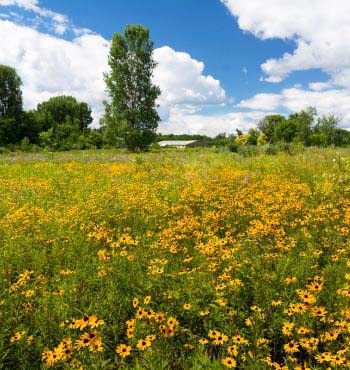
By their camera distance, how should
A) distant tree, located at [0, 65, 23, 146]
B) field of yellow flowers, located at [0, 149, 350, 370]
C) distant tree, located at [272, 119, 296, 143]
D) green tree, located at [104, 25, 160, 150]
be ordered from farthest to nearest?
distant tree, located at [272, 119, 296, 143]
distant tree, located at [0, 65, 23, 146]
green tree, located at [104, 25, 160, 150]
field of yellow flowers, located at [0, 149, 350, 370]

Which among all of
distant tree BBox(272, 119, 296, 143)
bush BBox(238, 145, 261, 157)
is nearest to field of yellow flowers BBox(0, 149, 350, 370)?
bush BBox(238, 145, 261, 157)

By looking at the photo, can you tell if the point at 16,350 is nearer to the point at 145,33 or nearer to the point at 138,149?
the point at 138,149

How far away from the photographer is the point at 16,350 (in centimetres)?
247

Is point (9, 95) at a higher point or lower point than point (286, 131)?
higher

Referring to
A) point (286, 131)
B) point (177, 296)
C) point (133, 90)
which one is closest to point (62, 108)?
point (133, 90)

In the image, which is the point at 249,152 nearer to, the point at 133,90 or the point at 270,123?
the point at 133,90

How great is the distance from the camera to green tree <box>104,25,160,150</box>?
115 ft

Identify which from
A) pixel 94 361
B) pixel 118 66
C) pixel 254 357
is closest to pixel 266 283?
pixel 254 357

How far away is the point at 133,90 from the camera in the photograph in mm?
36312

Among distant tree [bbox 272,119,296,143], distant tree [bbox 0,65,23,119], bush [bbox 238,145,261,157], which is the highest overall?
distant tree [bbox 0,65,23,119]

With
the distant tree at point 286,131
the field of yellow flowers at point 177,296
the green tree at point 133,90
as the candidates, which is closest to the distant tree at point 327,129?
the distant tree at point 286,131

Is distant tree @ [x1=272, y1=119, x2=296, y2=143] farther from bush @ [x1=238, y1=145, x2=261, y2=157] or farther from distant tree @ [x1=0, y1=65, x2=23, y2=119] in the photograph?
bush @ [x1=238, y1=145, x2=261, y2=157]

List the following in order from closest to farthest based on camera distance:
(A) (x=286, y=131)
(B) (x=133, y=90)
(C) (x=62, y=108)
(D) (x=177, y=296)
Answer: (D) (x=177, y=296) < (B) (x=133, y=90) < (C) (x=62, y=108) < (A) (x=286, y=131)

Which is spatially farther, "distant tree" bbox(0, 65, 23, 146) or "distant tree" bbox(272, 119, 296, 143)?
"distant tree" bbox(272, 119, 296, 143)
